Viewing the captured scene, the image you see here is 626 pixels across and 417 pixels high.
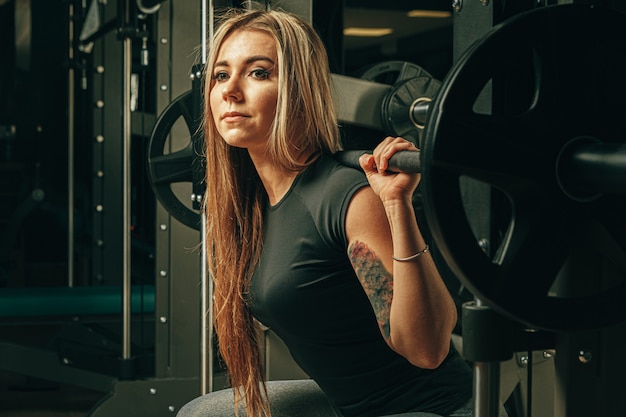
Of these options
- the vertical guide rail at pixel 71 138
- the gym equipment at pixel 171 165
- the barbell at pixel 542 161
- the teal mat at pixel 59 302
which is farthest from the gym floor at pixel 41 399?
the barbell at pixel 542 161

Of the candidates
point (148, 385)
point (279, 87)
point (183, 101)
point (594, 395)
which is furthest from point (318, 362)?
point (148, 385)

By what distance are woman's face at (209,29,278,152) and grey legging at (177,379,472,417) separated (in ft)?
1.71

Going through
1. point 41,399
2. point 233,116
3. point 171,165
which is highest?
point 233,116

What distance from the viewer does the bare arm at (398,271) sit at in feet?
4.15

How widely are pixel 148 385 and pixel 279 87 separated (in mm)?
2079

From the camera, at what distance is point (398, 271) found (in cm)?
134

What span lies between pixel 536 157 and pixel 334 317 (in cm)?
70

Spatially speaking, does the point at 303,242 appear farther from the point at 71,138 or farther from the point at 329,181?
the point at 71,138

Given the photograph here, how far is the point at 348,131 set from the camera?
2715mm

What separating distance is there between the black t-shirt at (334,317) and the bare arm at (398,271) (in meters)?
0.09

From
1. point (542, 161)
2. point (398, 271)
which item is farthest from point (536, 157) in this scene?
point (398, 271)

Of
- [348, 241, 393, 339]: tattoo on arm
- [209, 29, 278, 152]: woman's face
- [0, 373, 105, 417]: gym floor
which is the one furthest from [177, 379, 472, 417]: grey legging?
[0, 373, 105, 417]: gym floor

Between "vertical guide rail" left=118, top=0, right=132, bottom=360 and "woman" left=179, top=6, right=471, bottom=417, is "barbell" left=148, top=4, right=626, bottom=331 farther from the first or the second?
"vertical guide rail" left=118, top=0, right=132, bottom=360

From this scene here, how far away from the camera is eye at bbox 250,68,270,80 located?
1.63m
